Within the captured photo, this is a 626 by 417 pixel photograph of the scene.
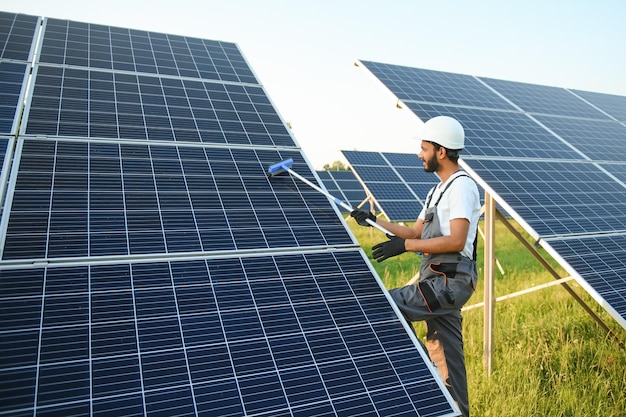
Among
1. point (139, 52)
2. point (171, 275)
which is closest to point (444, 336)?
point (171, 275)

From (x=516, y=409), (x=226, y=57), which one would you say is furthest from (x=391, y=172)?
(x=516, y=409)

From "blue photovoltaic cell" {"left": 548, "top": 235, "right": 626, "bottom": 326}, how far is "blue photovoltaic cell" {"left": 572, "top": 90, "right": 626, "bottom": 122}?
7697 millimetres

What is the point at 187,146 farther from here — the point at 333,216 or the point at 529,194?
the point at 529,194

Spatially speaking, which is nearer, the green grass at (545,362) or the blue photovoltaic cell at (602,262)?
the blue photovoltaic cell at (602,262)

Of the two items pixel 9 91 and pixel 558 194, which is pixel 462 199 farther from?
pixel 9 91

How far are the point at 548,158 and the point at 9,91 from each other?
8.51 meters

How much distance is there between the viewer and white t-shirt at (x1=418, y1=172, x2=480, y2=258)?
4344 mm

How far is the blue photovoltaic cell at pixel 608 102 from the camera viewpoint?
13375 millimetres

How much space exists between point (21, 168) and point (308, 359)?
2889 mm

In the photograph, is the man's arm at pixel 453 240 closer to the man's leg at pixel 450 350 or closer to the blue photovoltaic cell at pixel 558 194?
the man's leg at pixel 450 350

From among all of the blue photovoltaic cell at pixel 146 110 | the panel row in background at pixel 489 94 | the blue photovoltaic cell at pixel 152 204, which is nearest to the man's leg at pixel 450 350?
the blue photovoltaic cell at pixel 152 204

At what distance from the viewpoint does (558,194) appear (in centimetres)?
782

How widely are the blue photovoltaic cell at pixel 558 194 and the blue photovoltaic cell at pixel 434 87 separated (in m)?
2.10

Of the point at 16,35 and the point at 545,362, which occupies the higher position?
the point at 16,35
